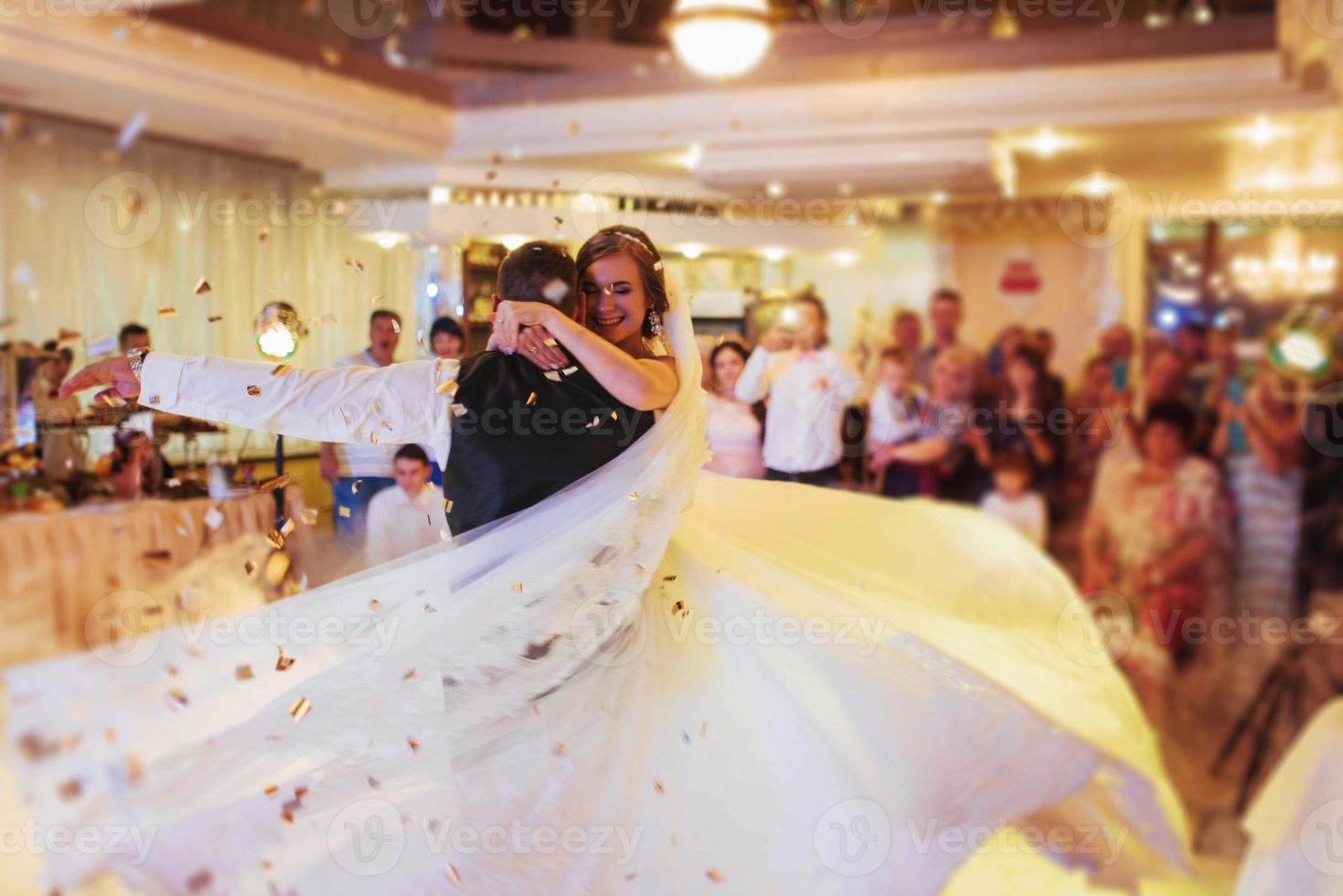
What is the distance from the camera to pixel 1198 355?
6273 mm

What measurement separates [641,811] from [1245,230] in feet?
20.7

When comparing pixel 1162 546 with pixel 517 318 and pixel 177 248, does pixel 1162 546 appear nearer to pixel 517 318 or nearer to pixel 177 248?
pixel 177 248

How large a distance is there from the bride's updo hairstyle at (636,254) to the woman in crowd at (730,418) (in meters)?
0.60

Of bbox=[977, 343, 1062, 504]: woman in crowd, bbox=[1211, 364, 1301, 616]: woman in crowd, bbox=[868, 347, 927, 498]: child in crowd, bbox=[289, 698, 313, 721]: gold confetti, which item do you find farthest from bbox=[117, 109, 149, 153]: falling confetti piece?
bbox=[1211, 364, 1301, 616]: woman in crowd

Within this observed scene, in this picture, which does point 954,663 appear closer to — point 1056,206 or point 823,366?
point 823,366

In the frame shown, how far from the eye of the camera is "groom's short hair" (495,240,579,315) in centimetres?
165

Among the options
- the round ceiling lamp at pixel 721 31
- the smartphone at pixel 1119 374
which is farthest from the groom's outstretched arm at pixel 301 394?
the smartphone at pixel 1119 374

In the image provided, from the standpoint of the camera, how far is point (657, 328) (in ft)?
5.88

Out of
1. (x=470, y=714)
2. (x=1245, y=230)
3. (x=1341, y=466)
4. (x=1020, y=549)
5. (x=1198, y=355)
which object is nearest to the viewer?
(x=470, y=714)

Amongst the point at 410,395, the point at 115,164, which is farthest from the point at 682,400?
the point at 115,164

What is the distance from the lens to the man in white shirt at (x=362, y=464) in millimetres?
1822

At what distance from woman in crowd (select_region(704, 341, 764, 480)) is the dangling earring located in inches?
21.9

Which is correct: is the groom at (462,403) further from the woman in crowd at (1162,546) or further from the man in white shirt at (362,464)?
the woman in crowd at (1162,546)

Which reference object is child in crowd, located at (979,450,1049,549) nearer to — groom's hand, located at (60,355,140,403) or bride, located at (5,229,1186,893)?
bride, located at (5,229,1186,893)
